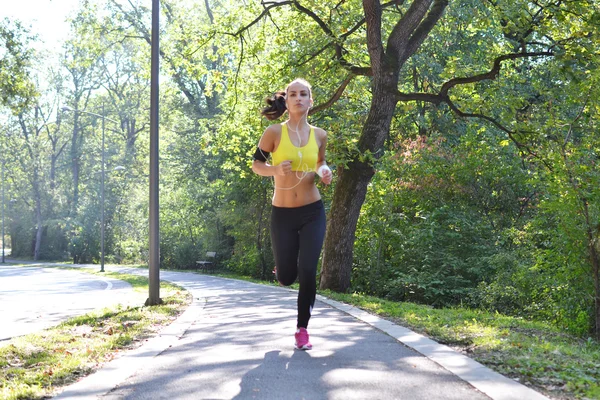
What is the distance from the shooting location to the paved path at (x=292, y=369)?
15.2 ft

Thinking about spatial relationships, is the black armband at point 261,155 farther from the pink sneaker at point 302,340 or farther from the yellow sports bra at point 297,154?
the pink sneaker at point 302,340

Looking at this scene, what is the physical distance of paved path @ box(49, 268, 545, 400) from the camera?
4.64 metres

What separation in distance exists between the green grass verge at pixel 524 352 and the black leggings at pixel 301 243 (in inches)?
54.0

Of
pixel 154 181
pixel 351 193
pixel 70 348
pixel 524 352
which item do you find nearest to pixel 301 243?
pixel 524 352

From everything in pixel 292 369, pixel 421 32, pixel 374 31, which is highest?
pixel 421 32

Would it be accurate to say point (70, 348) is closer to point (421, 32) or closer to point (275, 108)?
point (275, 108)

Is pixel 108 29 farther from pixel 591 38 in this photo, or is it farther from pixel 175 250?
pixel 591 38

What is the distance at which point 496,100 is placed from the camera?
15.5 meters

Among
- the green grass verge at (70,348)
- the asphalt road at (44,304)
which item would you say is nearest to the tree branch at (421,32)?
the green grass verge at (70,348)

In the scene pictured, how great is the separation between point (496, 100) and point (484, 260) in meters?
3.31

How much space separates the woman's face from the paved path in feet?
6.62

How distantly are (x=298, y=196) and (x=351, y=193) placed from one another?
28.8ft

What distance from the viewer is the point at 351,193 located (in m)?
14.9

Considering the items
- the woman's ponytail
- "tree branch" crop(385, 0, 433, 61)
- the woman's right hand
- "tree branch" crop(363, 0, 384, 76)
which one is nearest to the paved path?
the woman's right hand
